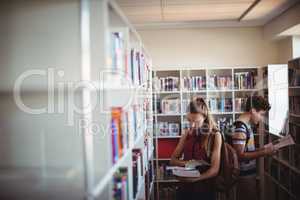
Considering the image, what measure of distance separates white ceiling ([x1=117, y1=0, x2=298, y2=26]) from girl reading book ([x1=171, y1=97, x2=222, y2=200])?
59.3 inches

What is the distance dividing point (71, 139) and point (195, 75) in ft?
12.2

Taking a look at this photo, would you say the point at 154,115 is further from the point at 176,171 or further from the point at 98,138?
the point at 98,138

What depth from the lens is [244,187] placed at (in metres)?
3.54

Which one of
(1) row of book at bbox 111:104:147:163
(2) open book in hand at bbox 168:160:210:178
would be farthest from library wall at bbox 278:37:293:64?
(1) row of book at bbox 111:104:147:163

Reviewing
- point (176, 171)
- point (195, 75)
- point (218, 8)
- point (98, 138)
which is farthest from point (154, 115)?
point (98, 138)

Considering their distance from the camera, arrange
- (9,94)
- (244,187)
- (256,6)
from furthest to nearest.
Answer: (256,6) → (244,187) → (9,94)

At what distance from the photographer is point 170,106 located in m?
5.11

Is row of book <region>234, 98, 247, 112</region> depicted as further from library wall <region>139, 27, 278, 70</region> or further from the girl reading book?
the girl reading book

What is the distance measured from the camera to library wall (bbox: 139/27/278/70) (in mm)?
5371

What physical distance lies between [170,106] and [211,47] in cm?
118

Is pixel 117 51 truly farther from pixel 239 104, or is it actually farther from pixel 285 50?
pixel 285 50

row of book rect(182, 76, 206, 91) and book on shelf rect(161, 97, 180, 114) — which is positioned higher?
row of book rect(182, 76, 206, 91)

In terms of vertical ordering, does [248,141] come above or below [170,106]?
below

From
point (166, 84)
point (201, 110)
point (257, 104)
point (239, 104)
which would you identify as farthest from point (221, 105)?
point (201, 110)
